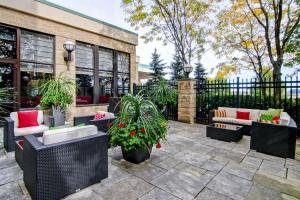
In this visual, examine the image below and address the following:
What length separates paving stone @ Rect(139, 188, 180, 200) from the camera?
1.92m

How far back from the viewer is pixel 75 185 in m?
1.99

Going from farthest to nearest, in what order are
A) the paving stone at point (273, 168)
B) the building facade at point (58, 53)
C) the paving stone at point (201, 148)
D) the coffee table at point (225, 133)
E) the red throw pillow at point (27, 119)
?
the building facade at point (58, 53)
the coffee table at point (225, 133)
the red throw pillow at point (27, 119)
the paving stone at point (201, 148)
the paving stone at point (273, 168)

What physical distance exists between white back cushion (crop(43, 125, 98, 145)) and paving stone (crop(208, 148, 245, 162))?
2.46m

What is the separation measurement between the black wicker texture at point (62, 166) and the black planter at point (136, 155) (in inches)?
26.9

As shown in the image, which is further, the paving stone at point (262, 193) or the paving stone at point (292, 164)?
the paving stone at point (292, 164)

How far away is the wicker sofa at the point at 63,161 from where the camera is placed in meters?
1.73

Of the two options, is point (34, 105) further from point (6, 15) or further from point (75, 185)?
point (75, 185)

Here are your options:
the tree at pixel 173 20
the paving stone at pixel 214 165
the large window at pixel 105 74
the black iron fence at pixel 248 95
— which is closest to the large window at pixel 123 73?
the large window at pixel 105 74

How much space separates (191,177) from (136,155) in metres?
0.96

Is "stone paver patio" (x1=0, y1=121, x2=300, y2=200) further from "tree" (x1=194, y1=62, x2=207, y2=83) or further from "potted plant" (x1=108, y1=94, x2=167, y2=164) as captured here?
"tree" (x1=194, y1=62, x2=207, y2=83)

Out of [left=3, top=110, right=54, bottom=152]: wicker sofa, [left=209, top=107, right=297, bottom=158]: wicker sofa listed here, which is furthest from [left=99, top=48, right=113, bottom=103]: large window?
[left=209, top=107, right=297, bottom=158]: wicker sofa

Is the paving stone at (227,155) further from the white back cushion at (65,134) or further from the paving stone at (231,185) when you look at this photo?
the white back cushion at (65,134)

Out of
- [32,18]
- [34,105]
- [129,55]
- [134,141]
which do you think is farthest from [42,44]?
[134,141]

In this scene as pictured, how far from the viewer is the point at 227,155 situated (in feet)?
10.8
